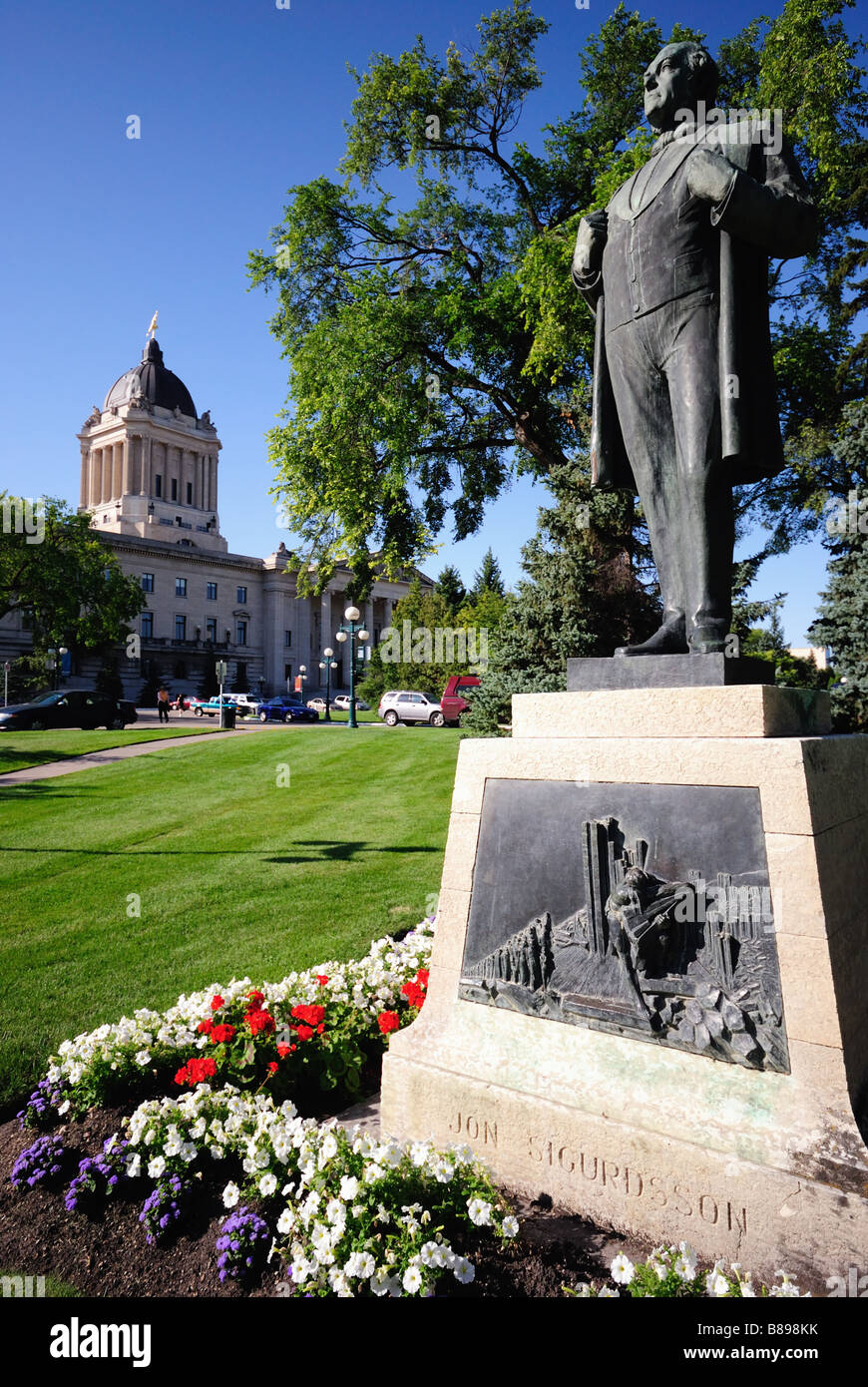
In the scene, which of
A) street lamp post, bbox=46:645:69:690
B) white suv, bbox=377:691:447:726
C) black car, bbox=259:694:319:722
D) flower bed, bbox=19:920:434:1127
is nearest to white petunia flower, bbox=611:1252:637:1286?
flower bed, bbox=19:920:434:1127

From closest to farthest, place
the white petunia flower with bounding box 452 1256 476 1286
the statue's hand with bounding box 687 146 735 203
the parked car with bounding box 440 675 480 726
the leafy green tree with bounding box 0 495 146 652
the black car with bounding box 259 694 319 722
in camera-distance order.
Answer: the white petunia flower with bounding box 452 1256 476 1286 < the statue's hand with bounding box 687 146 735 203 < the parked car with bounding box 440 675 480 726 < the leafy green tree with bounding box 0 495 146 652 < the black car with bounding box 259 694 319 722

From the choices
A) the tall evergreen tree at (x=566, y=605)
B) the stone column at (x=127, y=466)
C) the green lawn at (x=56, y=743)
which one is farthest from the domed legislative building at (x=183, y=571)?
the tall evergreen tree at (x=566, y=605)

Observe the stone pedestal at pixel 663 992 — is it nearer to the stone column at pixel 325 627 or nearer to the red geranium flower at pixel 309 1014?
the red geranium flower at pixel 309 1014

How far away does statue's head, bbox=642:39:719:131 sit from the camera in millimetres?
3859

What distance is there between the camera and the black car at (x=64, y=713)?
1147 inches

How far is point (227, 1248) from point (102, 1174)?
0.86 meters

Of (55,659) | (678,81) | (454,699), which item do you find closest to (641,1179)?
(678,81)

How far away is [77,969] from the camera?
594cm

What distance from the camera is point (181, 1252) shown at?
10.1ft

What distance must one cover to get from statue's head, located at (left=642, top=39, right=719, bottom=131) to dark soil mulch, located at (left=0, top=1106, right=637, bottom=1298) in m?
4.95

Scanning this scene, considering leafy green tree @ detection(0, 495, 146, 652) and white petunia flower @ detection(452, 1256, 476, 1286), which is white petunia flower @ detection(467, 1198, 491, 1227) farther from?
leafy green tree @ detection(0, 495, 146, 652)

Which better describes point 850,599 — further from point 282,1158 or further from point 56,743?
point 56,743
